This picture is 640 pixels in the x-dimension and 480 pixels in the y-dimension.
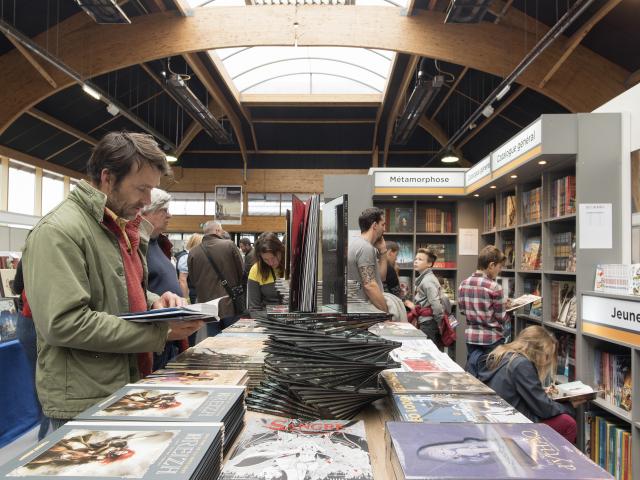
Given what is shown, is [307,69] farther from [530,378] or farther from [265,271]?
[530,378]

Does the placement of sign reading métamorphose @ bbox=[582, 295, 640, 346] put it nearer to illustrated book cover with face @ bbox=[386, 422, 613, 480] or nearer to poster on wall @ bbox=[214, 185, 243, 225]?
illustrated book cover with face @ bbox=[386, 422, 613, 480]

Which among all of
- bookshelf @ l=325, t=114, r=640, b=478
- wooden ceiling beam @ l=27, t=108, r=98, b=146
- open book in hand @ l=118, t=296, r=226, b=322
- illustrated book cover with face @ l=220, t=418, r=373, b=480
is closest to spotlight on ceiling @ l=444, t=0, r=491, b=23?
bookshelf @ l=325, t=114, r=640, b=478

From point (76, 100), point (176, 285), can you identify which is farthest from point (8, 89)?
point (176, 285)

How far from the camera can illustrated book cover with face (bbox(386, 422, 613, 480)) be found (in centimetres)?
75

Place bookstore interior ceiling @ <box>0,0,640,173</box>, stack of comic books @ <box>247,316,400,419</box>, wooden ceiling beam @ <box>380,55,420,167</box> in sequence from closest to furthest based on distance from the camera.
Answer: stack of comic books @ <box>247,316,400,419</box> < bookstore interior ceiling @ <box>0,0,640,173</box> < wooden ceiling beam @ <box>380,55,420,167</box>

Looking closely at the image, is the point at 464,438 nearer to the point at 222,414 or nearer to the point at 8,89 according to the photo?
the point at 222,414

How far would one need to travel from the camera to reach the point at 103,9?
536cm

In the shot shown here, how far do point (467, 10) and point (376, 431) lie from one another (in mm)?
5172

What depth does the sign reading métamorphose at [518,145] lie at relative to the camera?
163 inches

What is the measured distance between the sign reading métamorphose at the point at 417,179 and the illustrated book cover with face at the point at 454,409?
18.2 feet

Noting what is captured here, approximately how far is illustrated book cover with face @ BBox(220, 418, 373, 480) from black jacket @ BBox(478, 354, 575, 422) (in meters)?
1.99

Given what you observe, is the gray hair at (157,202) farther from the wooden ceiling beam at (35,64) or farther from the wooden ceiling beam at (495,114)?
the wooden ceiling beam at (495,114)

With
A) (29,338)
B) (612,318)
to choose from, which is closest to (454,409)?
(29,338)

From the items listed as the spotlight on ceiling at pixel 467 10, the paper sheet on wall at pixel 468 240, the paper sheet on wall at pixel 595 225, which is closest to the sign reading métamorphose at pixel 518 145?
the paper sheet on wall at pixel 595 225
